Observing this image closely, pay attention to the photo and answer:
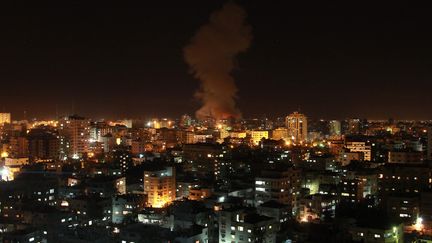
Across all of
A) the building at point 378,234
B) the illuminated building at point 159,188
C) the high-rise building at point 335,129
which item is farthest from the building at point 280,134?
the building at point 378,234

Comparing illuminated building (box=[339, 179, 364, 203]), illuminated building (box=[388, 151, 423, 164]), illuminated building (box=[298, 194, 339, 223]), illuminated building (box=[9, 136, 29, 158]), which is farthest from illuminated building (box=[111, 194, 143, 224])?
illuminated building (box=[9, 136, 29, 158])

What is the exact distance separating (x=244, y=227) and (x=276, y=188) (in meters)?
2.55

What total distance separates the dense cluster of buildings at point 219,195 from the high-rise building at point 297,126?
16.2 feet

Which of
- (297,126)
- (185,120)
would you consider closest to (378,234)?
(297,126)

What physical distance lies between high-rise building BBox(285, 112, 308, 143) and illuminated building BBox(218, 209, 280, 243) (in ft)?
54.3

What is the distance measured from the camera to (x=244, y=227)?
26.6 feet

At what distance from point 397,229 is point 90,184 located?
6787 millimetres

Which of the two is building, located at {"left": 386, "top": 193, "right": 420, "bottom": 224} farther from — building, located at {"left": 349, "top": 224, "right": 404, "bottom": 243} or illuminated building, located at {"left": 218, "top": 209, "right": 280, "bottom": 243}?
illuminated building, located at {"left": 218, "top": 209, "right": 280, "bottom": 243}

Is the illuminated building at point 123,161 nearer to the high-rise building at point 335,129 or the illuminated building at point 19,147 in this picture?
the illuminated building at point 19,147

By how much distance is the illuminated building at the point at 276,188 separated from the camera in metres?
10.5

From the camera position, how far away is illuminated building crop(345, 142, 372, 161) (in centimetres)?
1775

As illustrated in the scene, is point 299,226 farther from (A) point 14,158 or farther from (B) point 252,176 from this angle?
(A) point 14,158

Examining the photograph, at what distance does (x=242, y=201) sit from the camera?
34.2 ft

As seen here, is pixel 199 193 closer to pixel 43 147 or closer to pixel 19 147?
pixel 43 147
